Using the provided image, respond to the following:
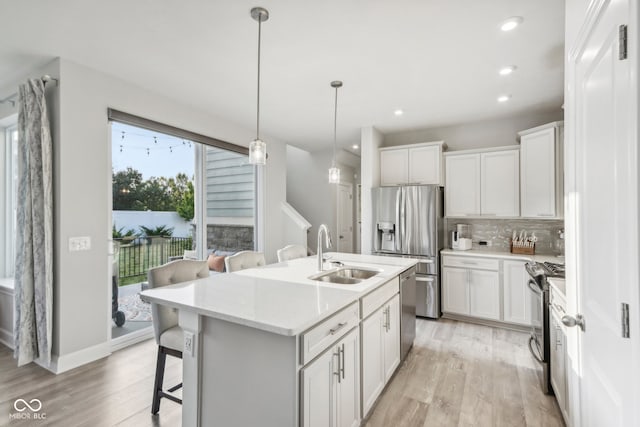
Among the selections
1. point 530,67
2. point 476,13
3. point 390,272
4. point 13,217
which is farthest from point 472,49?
point 13,217

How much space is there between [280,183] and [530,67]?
12.1ft

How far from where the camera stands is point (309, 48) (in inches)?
94.7

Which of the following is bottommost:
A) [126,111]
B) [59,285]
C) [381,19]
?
[59,285]

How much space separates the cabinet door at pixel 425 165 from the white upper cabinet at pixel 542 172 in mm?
979

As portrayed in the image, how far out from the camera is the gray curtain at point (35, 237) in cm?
254

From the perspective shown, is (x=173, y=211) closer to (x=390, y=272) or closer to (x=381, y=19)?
(x=390, y=272)

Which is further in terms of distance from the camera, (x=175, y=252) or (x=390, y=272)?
(x=175, y=252)

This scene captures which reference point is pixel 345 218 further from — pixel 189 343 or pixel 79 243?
pixel 189 343

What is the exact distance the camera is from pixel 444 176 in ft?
14.2

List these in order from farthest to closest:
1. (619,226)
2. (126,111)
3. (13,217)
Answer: (13,217) → (126,111) → (619,226)

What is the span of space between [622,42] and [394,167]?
367cm

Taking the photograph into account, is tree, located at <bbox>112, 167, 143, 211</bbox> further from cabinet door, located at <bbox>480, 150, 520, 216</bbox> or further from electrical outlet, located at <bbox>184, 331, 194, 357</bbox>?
cabinet door, located at <bbox>480, 150, 520, 216</bbox>

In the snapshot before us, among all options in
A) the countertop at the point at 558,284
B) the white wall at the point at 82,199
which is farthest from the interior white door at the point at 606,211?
the white wall at the point at 82,199

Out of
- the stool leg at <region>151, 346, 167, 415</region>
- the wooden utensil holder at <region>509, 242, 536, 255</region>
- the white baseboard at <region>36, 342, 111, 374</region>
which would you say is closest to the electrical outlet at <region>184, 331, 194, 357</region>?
the stool leg at <region>151, 346, 167, 415</region>
